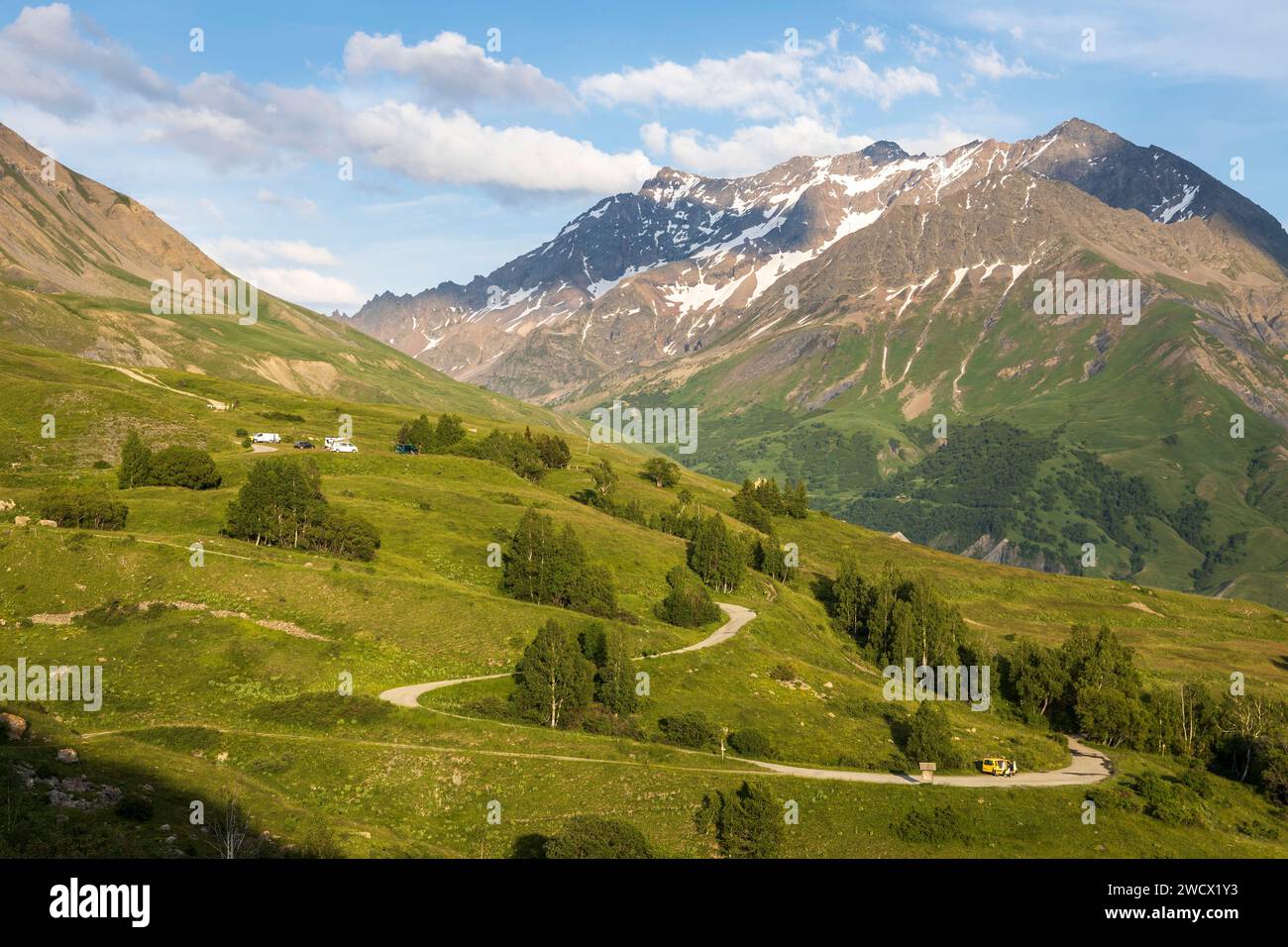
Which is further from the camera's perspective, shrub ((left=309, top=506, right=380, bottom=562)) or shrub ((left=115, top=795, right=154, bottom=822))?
shrub ((left=309, top=506, right=380, bottom=562))

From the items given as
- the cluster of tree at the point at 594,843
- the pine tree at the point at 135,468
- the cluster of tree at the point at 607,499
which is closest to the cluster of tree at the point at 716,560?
the cluster of tree at the point at 607,499

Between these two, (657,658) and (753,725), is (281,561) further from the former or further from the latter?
(753,725)

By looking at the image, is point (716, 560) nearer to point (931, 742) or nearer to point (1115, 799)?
point (931, 742)

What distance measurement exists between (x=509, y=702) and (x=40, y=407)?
115917 mm

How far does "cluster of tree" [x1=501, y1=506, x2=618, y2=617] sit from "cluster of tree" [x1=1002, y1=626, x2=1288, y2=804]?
167 ft

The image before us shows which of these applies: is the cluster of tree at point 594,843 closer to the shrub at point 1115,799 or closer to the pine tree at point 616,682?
the pine tree at point 616,682

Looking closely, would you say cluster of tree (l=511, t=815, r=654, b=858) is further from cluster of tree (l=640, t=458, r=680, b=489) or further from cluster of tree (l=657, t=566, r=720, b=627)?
cluster of tree (l=640, t=458, r=680, b=489)

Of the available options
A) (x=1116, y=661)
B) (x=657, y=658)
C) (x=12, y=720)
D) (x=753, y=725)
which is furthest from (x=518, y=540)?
(x=1116, y=661)

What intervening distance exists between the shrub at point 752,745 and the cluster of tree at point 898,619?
44.6 meters

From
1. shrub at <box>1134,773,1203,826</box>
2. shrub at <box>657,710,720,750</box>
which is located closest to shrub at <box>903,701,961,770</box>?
shrub at <box>1134,773,1203,826</box>

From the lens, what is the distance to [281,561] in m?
92.9

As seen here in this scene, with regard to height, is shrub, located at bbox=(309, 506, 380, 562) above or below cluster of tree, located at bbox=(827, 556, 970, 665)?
above

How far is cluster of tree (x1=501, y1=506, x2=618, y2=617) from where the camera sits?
335 ft

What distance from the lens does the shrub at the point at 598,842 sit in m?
48.1
